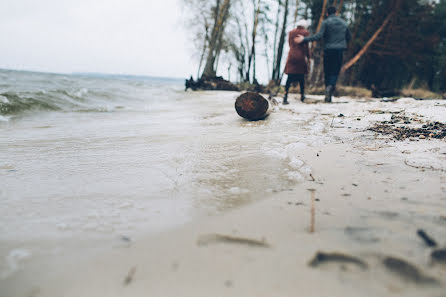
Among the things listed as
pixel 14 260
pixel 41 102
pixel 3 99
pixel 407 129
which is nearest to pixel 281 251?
pixel 14 260

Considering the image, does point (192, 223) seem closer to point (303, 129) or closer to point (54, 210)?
point (54, 210)

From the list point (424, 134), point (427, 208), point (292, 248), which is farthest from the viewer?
point (424, 134)

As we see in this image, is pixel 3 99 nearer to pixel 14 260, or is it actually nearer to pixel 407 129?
pixel 14 260

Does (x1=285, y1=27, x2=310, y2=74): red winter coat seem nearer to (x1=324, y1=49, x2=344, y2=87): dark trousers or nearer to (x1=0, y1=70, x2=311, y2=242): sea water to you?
(x1=324, y1=49, x2=344, y2=87): dark trousers

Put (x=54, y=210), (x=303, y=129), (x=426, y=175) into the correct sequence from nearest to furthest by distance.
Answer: (x=54, y=210)
(x=426, y=175)
(x=303, y=129)

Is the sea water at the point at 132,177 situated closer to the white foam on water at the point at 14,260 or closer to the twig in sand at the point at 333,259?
the white foam on water at the point at 14,260

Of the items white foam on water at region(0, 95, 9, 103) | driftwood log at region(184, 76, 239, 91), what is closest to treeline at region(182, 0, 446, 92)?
driftwood log at region(184, 76, 239, 91)

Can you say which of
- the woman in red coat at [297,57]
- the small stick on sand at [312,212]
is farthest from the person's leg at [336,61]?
the small stick on sand at [312,212]

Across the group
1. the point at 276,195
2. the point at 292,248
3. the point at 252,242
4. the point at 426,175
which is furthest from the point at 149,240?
the point at 426,175

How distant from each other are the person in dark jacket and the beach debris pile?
10.1ft

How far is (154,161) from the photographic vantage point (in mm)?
2062

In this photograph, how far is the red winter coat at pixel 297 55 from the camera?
6.03 m

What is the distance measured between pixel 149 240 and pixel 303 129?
238cm

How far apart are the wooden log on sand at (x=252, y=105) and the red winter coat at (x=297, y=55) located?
2.71 m
